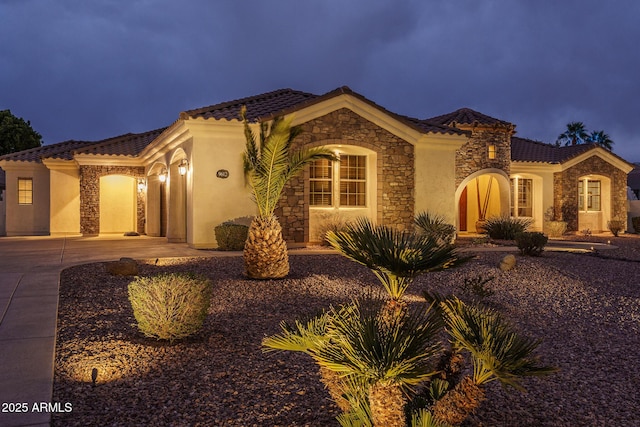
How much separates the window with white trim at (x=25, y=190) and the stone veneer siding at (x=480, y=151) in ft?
59.5

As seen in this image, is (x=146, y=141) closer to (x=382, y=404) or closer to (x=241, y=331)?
(x=241, y=331)

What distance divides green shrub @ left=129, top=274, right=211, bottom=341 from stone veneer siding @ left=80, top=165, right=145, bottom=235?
16.8 meters

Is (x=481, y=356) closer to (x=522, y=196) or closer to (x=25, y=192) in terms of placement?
(x=522, y=196)

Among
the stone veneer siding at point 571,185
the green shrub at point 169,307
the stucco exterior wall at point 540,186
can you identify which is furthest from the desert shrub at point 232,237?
the stone veneer siding at point 571,185

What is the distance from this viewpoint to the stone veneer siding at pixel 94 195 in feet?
68.9

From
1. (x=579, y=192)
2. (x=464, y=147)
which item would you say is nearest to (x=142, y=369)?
(x=464, y=147)

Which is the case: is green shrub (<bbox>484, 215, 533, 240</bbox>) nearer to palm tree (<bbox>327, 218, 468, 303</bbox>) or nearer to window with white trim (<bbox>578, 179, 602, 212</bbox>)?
window with white trim (<bbox>578, 179, 602, 212</bbox>)

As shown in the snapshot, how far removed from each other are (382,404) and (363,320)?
47 cm

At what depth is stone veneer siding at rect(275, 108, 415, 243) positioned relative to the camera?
14802 millimetres

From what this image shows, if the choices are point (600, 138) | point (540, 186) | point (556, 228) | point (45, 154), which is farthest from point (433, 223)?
point (600, 138)

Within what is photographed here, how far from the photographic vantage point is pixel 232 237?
13.3 metres

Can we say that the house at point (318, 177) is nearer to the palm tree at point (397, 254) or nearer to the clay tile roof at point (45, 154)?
the clay tile roof at point (45, 154)

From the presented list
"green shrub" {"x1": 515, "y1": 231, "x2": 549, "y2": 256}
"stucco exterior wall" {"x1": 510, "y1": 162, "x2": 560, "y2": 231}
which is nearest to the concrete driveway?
"green shrub" {"x1": 515, "y1": 231, "x2": 549, "y2": 256}

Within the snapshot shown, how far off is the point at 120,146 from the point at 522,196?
18.0m
